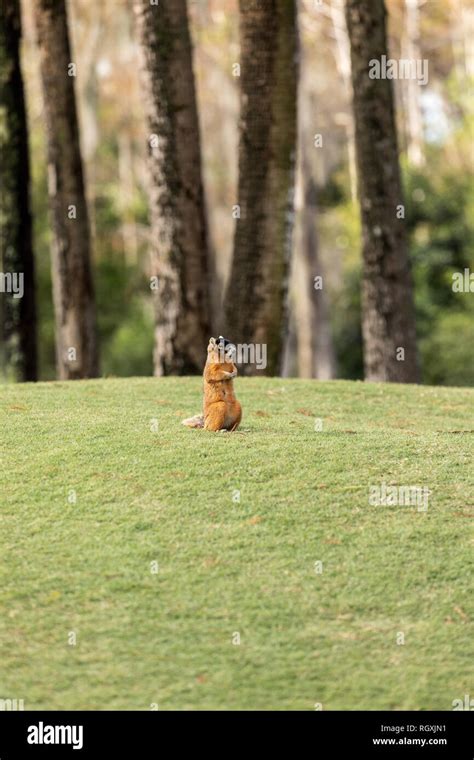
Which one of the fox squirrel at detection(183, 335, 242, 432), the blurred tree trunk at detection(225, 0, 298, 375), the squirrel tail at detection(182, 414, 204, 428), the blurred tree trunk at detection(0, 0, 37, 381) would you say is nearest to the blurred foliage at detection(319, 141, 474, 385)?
the blurred tree trunk at detection(0, 0, 37, 381)

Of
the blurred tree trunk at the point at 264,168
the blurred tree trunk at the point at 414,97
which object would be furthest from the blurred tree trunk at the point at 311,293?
the blurred tree trunk at the point at 264,168

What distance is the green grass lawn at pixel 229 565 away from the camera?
7.86 metres

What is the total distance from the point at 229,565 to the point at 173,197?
9047 mm

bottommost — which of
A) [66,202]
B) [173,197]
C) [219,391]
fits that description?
[219,391]

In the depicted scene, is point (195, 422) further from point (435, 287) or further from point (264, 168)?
point (435, 287)

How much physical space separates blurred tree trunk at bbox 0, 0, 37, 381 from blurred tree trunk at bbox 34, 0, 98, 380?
49 centimetres

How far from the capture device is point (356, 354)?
3544cm

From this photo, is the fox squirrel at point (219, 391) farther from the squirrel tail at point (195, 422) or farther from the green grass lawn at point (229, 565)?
the green grass lawn at point (229, 565)

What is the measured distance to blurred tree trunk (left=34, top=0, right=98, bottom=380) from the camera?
2038cm

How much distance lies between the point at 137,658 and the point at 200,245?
1009 cm

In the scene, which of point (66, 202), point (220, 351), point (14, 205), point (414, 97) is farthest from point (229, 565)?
point (414, 97)

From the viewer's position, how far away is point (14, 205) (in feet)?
65.5

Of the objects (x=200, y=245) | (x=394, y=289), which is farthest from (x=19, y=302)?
(x=394, y=289)
